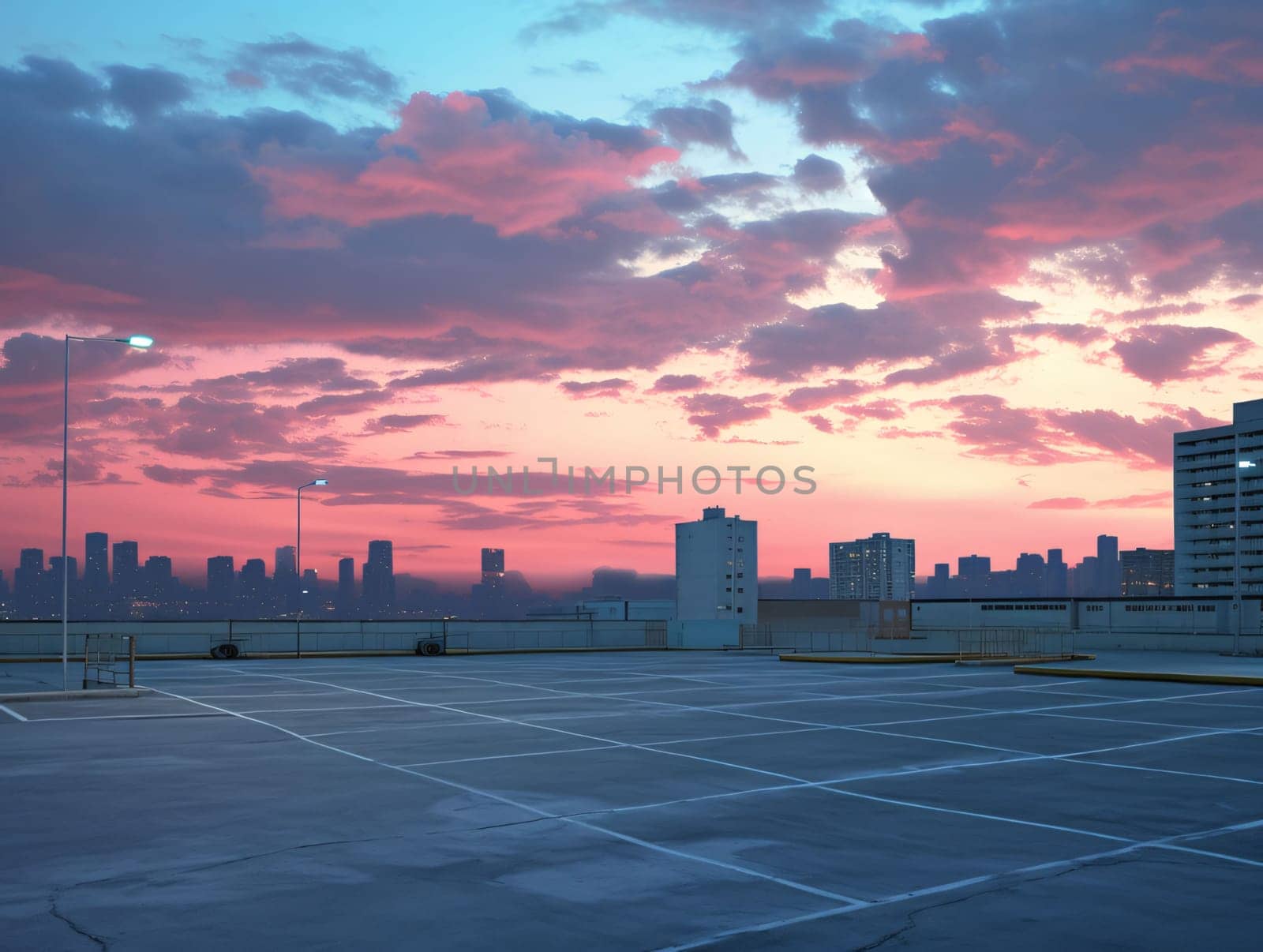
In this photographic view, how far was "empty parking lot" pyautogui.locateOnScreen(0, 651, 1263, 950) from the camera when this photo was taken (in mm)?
8609

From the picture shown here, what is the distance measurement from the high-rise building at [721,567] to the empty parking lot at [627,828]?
13059cm

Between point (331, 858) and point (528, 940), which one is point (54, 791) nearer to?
point (331, 858)

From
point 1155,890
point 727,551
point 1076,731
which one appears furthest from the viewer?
point 727,551

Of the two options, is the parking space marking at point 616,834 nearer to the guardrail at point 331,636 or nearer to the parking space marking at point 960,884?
the parking space marking at point 960,884

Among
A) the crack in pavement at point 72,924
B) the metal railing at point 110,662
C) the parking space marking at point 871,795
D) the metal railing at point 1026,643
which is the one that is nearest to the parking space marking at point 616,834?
the parking space marking at point 871,795

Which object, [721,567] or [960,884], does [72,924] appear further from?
[721,567]

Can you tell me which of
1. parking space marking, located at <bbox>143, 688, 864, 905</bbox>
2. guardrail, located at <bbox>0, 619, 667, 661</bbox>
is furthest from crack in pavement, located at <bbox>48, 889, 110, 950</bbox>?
guardrail, located at <bbox>0, 619, 667, 661</bbox>

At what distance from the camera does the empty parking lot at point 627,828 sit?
8.61m

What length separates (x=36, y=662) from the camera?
4666cm

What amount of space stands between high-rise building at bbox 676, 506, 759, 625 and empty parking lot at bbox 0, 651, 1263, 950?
428 ft

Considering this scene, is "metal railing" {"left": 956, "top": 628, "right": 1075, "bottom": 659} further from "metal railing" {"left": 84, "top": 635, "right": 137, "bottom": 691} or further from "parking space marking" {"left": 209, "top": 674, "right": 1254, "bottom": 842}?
"metal railing" {"left": 84, "top": 635, "right": 137, "bottom": 691}

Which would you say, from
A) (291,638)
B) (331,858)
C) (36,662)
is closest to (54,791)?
(331,858)

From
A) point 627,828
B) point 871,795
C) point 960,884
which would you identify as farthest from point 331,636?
point 960,884

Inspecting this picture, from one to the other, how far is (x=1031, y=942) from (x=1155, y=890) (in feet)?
7.32
